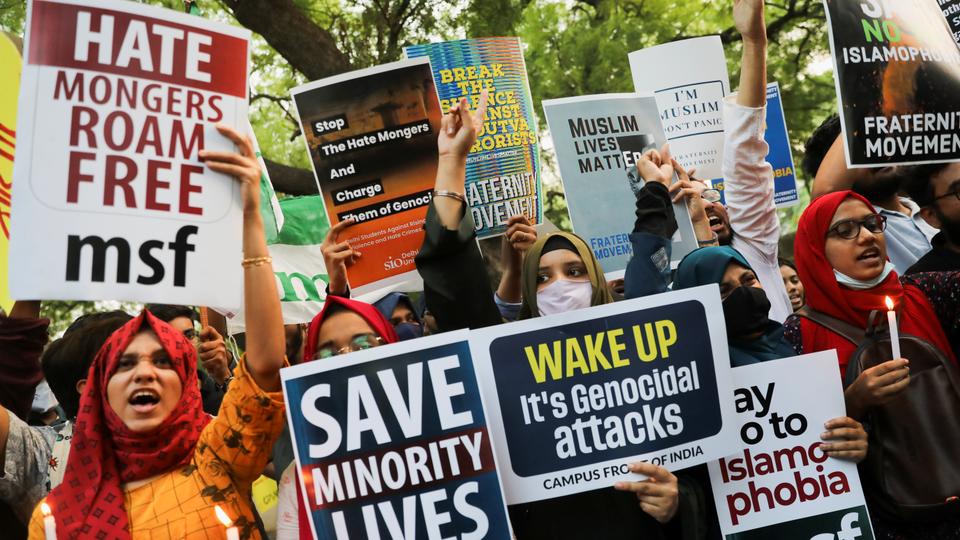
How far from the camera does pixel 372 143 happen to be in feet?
14.1

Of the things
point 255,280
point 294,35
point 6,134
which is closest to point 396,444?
point 255,280

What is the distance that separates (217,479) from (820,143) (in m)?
3.39

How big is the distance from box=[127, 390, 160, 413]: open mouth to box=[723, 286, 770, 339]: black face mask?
183 centimetres

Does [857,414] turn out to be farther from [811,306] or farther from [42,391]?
[42,391]

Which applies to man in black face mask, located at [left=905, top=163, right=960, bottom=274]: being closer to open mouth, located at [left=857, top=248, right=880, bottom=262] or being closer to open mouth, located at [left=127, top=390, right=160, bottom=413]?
open mouth, located at [left=857, top=248, right=880, bottom=262]

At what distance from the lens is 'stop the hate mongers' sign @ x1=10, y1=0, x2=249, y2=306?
2.84m

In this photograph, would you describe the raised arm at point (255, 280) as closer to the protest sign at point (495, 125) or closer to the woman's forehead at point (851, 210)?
the protest sign at point (495, 125)

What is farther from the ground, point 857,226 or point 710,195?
point 710,195

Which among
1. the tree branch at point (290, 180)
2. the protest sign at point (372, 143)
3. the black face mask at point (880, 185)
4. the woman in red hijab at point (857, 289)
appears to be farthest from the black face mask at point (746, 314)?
the tree branch at point (290, 180)

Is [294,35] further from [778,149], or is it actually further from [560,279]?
[560,279]

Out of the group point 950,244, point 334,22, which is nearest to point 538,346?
point 950,244

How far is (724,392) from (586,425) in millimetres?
426

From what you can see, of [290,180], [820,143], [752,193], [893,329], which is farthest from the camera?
[290,180]

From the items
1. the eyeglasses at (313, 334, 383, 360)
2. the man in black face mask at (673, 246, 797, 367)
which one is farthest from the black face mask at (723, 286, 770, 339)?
the eyeglasses at (313, 334, 383, 360)
